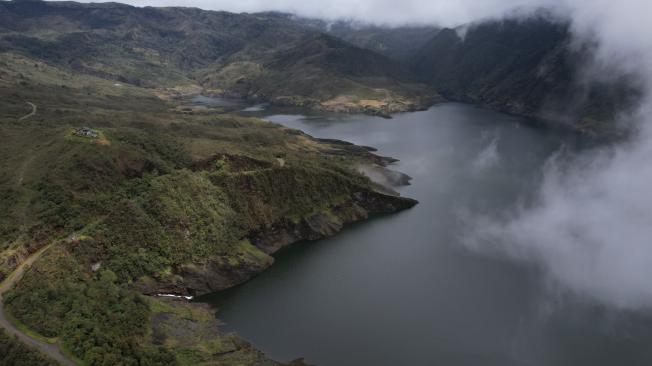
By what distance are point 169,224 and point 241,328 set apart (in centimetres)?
2335

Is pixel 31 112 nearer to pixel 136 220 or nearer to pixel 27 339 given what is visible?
pixel 136 220

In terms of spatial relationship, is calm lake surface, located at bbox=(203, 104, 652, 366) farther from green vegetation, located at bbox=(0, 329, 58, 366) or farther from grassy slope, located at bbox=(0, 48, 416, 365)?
green vegetation, located at bbox=(0, 329, 58, 366)

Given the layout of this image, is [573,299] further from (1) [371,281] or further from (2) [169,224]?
(2) [169,224]

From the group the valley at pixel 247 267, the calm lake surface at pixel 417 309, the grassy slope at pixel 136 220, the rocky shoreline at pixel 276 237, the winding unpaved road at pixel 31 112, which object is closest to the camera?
the grassy slope at pixel 136 220

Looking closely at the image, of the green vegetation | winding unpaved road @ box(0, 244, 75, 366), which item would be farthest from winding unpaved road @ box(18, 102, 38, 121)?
the green vegetation

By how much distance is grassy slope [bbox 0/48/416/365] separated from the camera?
6247 cm

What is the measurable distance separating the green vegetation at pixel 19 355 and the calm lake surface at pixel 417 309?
25419 millimetres

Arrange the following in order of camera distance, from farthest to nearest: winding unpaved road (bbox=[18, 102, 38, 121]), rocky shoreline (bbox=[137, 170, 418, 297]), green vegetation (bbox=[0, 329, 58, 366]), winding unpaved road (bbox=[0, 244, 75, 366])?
winding unpaved road (bbox=[18, 102, 38, 121]), rocky shoreline (bbox=[137, 170, 418, 297]), winding unpaved road (bbox=[0, 244, 75, 366]), green vegetation (bbox=[0, 329, 58, 366])

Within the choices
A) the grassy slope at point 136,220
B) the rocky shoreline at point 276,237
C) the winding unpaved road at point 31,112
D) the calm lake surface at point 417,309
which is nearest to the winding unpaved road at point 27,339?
the grassy slope at point 136,220

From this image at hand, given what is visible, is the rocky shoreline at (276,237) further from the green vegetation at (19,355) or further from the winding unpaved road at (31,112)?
the winding unpaved road at (31,112)

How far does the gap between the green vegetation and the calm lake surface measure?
83.4 feet

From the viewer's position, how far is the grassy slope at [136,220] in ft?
205

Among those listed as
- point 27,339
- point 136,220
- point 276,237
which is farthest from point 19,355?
point 276,237

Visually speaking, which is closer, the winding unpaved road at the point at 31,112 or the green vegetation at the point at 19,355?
the green vegetation at the point at 19,355
